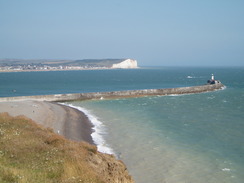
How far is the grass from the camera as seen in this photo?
344 inches

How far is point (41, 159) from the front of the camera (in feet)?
35.1

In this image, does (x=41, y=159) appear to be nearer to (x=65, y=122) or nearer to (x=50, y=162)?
(x=50, y=162)

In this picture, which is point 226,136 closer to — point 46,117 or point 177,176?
point 177,176

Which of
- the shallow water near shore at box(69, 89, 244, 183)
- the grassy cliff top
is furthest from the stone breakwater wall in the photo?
the grassy cliff top

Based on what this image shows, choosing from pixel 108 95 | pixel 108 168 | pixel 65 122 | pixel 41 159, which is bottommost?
pixel 108 95

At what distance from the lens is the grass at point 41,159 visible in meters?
8.73

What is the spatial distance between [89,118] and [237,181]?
19150 mm

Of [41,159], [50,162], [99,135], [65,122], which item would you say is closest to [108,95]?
[65,122]

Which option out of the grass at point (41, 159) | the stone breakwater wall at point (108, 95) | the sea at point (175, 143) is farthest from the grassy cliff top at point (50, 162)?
the stone breakwater wall at point (108, 95)

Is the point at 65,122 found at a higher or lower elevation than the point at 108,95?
higher

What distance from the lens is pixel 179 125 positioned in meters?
28.5

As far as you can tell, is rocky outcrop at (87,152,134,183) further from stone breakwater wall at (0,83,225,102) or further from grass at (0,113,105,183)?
stone breakwater wall at (0,83,225,102)

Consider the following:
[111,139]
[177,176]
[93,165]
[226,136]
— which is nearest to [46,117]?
[111,139]

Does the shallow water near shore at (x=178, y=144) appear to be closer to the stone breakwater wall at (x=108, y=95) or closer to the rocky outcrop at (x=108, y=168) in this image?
the rocky outcrop at (x=108, y=168)
